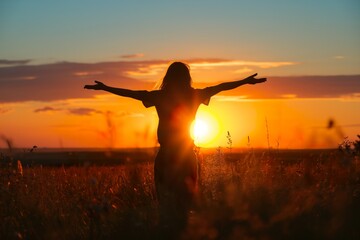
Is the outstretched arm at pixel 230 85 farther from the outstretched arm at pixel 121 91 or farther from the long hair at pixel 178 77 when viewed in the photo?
the outstretched arm at pixel 121 91

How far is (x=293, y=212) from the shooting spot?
6957mm

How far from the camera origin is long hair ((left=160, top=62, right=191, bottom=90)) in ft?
27.2

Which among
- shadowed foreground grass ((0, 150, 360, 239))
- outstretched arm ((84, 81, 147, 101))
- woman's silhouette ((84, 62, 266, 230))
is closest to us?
shadowed foreground grass ((0, 150, 360, 239))

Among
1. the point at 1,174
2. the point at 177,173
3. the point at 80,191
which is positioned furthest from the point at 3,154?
the point at 177,173

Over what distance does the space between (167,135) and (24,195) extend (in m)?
2.12

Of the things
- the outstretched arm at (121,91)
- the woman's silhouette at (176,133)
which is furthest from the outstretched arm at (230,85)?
the outstretched arm at (121,91)

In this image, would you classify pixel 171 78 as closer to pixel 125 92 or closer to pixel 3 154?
pixel 125 92

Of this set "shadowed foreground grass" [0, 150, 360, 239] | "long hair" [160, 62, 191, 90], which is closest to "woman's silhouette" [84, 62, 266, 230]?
"long hair" [160, 62, 191, 90]

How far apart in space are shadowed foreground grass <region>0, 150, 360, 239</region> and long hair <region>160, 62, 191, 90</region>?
1238mm

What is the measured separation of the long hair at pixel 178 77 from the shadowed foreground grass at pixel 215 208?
4.06ft

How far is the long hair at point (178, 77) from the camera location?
8.28 m

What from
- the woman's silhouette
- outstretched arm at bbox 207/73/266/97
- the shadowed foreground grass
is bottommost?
the shadowed foreground grass

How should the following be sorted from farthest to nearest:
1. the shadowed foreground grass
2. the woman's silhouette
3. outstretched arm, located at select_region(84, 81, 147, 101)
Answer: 1. outstretched arm, located at select_region(84, 81, 147, 101)
2. the woman's silhouette
3. the shadowed foreground grass

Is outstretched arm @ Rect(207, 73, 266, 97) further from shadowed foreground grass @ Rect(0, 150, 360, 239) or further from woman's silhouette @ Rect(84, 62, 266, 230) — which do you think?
shadowed foreground grass @ Rect(0, 150, 360, 239)
